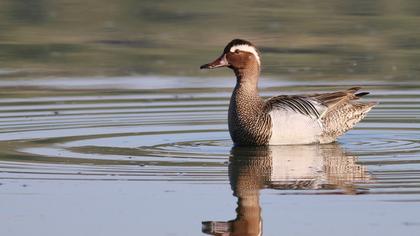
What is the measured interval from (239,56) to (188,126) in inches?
48.6

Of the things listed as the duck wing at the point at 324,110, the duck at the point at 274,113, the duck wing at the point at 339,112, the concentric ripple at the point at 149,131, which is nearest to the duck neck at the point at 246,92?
the duck at the point at 274,113

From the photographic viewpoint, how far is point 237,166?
1231 cm

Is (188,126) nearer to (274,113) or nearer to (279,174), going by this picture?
(274,113)

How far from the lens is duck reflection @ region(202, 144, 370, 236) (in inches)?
382

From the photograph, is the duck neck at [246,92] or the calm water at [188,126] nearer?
the calm water at [188,126]

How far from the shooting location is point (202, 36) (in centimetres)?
2400

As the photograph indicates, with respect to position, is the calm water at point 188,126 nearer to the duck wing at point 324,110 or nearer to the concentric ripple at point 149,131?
the concentric ripple at point 149,131

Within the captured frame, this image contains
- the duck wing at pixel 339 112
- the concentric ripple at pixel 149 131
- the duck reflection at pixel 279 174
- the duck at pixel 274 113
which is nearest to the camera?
the duck reflection at pixel 279 174

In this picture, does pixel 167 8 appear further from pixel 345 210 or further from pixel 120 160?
pixel 345 210

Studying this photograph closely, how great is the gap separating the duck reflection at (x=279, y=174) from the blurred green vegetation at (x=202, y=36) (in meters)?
5.90

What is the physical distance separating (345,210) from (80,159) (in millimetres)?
3362

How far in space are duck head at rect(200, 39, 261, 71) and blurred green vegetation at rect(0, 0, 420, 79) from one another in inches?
193

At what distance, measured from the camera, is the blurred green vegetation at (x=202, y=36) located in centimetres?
2038

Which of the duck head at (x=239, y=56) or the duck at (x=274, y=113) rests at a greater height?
the duck head at (x=239, y=56)
